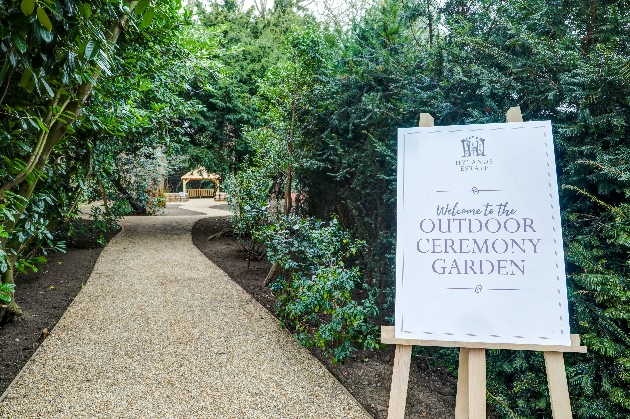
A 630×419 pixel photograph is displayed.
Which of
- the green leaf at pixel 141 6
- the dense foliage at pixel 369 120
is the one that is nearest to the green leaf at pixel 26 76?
the dense foliage at pixel 369 120

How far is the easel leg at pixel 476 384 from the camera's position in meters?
1.74

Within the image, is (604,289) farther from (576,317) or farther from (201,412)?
Result: (201,412)

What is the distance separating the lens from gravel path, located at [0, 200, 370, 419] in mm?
2496

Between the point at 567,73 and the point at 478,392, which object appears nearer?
the point at 478,392

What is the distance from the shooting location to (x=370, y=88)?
333 centimetres

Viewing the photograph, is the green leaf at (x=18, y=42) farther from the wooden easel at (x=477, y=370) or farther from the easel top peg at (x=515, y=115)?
the easel top peg at (x=515, y=115)

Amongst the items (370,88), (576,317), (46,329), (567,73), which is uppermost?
(370,88)

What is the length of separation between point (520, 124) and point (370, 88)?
164cm

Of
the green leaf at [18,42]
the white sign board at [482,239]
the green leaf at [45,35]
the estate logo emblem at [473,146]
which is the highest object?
the green leaf at [45,35]

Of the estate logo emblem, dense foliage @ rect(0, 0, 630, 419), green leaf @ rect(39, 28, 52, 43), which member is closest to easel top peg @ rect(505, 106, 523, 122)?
the estate logo emblem

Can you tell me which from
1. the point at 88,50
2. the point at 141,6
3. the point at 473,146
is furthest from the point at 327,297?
the point at 141,6

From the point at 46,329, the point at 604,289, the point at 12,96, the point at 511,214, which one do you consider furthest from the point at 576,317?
the point at 46,329

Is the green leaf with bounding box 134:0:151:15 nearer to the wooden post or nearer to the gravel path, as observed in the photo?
the wooden post

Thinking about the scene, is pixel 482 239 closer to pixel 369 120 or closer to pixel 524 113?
pixel 524 113
